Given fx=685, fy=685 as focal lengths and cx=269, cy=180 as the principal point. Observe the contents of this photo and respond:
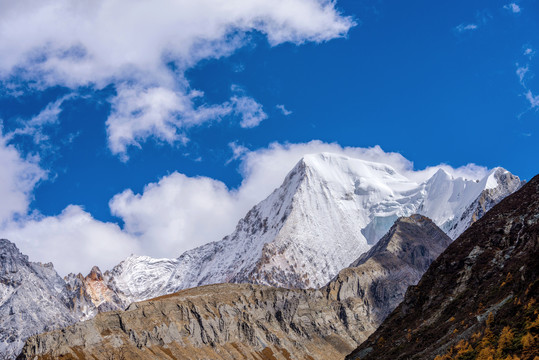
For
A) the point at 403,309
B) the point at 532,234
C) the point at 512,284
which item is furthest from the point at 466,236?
the point at 512,284

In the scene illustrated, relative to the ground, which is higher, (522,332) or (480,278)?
(480,278)

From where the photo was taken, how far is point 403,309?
411 feet

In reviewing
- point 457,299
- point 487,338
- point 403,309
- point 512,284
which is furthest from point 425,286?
point 487,338

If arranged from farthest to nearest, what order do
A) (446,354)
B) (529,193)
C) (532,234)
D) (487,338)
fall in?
(529,193), (532,234), (446,354), (487,338)

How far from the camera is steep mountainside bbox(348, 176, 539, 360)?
7625 centimetres

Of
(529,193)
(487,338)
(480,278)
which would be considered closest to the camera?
(487,338)

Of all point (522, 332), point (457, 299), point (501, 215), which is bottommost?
point (522, 332)

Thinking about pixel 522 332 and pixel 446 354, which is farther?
pixel 446 354

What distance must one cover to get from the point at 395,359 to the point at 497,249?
86.0 feet

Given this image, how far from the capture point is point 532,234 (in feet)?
333

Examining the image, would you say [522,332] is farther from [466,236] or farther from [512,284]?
[466,236]

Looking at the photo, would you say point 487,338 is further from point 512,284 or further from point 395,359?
point 395,359

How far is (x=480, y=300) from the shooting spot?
99062 millimetres

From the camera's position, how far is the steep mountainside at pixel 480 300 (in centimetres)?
7625
